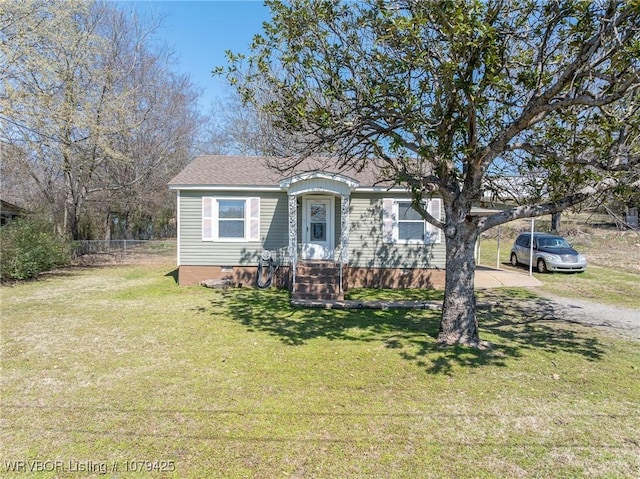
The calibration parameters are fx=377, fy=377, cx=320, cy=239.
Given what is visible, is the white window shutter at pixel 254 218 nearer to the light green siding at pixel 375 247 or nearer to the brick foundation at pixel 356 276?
the brick foundation at pixel 356 276

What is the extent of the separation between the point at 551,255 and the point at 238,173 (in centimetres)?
1259

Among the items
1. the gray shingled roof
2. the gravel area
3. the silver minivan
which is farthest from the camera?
the silver minivan

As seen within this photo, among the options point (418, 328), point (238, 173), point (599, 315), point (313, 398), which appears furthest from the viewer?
point (238, 173)

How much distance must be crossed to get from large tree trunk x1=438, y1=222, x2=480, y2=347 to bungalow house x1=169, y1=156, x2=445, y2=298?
19.0 feet

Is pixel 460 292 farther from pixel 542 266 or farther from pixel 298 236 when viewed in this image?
pixel 542 266

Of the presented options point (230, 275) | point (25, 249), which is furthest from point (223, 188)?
point (25, 249)

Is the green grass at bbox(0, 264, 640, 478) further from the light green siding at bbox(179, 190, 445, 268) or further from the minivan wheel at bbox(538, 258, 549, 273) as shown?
the minivan wheel at bbox(538, 258, 549, 273)

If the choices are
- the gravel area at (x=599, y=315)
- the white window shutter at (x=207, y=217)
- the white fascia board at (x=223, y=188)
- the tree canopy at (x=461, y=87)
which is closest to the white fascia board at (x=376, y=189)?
the white fascia board at (x=223, y=188)

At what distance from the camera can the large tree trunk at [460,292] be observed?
19.6ft

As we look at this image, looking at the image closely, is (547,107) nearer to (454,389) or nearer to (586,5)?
(586,5)

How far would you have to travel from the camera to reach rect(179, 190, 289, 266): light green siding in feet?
38.9

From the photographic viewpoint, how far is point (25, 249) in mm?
11789

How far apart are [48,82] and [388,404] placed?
13.9m

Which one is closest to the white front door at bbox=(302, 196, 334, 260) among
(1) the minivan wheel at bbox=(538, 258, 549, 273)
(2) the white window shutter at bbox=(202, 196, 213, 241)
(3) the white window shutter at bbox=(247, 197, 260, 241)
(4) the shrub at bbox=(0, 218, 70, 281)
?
(3) the white window shutter at bbox=(247, 197, 260, 241)
